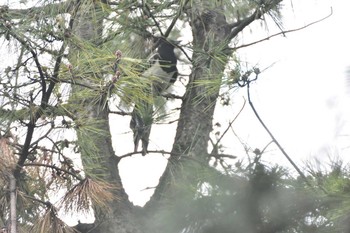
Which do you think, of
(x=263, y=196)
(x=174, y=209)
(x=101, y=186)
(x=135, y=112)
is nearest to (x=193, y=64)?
(x=135, y=112)

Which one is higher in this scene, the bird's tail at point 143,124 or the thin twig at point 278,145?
the bird's tail at point 143,124

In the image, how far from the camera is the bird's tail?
8.87 ft

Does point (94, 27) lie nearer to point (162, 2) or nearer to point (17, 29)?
point (162, 2)

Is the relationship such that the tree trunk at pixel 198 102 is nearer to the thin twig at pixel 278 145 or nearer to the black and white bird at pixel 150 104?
the black and white bird at pixel 150 104

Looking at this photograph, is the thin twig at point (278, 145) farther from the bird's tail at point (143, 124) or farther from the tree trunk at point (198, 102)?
the bird's tail at point (143, 124)

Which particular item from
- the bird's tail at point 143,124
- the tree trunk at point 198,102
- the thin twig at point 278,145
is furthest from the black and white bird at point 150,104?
the thin twig at point 278,145

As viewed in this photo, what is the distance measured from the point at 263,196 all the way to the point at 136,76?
690mm

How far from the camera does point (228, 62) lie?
92.3 inches

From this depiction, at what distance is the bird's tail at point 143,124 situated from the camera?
2.71 metres

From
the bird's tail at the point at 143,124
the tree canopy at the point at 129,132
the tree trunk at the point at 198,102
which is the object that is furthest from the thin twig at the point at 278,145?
the bird's tail at the point at 143,124

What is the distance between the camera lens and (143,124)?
2812mm

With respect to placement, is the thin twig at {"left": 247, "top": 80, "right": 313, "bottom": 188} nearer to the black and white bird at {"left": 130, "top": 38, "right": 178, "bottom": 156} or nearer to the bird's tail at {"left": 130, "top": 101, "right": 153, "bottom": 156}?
the black and white bird at {"left": 130, "top": 38, "right": 178, "bottom": 156}

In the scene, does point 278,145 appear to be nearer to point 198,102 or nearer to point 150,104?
point 150,104

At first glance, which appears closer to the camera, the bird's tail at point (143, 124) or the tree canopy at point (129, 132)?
the tree canopy at point (129, 132)
